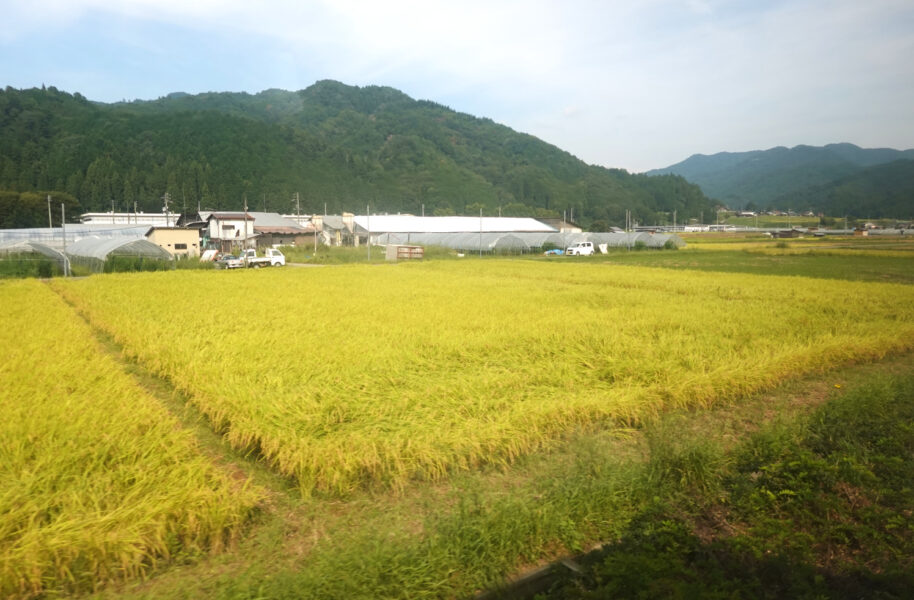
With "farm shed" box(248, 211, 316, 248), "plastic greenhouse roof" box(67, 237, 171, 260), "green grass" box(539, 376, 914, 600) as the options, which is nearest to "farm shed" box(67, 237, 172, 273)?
"plastic greenhouse roof" box(67, 237, 171, 260)

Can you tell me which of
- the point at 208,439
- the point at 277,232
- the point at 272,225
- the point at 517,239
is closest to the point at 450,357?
the point at 208,439

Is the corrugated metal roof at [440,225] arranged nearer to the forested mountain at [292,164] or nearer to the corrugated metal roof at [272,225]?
the forested mountain at [292,164]

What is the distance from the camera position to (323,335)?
28.0ft

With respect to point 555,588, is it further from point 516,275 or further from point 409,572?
point 516,275

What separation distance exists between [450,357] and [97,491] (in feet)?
14.8

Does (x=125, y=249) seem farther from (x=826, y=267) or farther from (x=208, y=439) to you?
(x=826, y=267)

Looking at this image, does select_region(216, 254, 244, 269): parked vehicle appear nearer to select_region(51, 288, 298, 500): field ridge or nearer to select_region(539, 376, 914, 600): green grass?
select_region(51, 288, 298, 500): field ridge

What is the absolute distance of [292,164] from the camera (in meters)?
82.8

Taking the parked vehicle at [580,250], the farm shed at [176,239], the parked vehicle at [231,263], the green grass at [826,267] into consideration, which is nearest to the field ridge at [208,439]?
the parked vehicle at [231,263]

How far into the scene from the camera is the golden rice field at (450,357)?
15.2ft

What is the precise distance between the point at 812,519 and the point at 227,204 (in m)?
76.2

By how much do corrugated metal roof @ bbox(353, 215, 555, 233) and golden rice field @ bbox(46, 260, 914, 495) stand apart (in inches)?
1500

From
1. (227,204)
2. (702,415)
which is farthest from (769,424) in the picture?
(227,204)

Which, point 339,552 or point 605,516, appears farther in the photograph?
point 605,516
